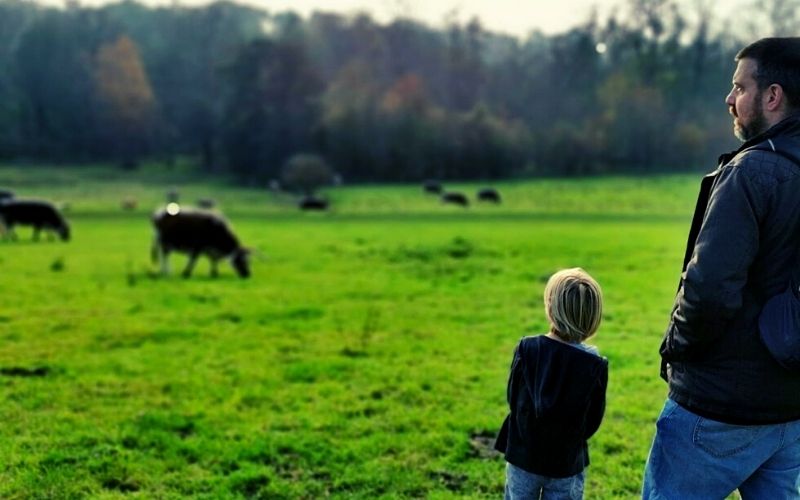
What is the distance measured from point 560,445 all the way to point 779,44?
1950 millimetres

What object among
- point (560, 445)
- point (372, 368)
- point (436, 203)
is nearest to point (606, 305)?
point (372, 368)

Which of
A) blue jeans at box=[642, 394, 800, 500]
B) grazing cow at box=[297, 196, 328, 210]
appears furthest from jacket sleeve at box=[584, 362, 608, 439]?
grazing cow at box=[297, 196, 328, 210]

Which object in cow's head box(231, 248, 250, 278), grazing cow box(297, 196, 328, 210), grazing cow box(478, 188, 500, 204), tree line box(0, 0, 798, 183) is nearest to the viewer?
cow's head box(231, 248, 250, 278)

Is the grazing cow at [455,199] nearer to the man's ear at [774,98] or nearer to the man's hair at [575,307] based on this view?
the man's hair at [575,307]

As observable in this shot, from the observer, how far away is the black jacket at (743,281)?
2.64 metres

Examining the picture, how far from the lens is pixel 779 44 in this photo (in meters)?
2.76

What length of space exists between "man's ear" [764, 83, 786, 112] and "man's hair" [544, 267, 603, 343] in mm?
1032

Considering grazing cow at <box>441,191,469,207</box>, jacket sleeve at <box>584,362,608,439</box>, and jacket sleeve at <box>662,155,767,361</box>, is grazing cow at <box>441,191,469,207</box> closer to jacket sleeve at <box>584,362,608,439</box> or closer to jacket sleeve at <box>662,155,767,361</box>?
jacket sleeve at <box>584,362,608,439</box>

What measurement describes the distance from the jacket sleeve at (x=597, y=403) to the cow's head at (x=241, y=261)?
44.7 ft

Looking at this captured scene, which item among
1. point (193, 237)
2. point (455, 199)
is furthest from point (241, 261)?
point (455, 199)

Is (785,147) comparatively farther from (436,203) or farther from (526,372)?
→ (436,203)

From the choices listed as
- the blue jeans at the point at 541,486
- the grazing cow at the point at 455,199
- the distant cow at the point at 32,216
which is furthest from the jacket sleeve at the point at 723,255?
the grazing cow at the point at 455,199

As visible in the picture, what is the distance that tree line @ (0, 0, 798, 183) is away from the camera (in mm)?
52125

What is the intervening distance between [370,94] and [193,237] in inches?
1856
